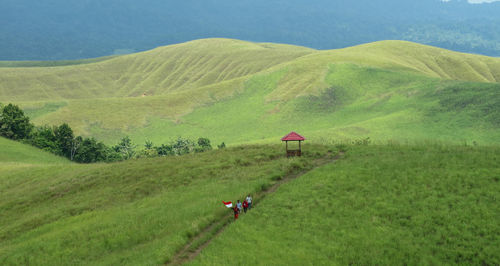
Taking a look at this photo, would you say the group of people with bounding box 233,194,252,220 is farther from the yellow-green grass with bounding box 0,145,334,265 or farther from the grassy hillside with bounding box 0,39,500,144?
the grassy hillside with bounding box 0,39,500,144

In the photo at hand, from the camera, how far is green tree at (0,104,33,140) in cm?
8998

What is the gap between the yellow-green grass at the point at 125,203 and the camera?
26156mm

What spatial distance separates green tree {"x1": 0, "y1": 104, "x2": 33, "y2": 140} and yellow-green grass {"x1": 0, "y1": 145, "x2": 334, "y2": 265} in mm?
41481

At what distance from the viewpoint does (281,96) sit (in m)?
128

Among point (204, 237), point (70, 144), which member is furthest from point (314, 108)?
point (204, 237)

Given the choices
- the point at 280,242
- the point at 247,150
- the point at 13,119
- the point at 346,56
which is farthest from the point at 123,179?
the point at 346,56

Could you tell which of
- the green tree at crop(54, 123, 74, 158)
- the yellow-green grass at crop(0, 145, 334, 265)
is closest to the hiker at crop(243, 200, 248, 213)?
the yellow-green grass at crop(0, 145, 334, 265)

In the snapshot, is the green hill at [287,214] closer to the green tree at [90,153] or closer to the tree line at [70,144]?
the tree line at [70,144]

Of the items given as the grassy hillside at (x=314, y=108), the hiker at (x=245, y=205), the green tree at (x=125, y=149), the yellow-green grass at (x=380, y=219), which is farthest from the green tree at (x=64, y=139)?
the hiker at (x=245, y=205)

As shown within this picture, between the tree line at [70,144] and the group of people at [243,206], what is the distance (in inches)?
2024

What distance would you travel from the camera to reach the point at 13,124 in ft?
299

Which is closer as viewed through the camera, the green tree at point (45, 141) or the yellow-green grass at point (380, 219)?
the yellow-green grass at point (380, 219)

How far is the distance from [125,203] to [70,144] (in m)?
59.9

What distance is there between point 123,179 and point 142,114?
87.1 metres
